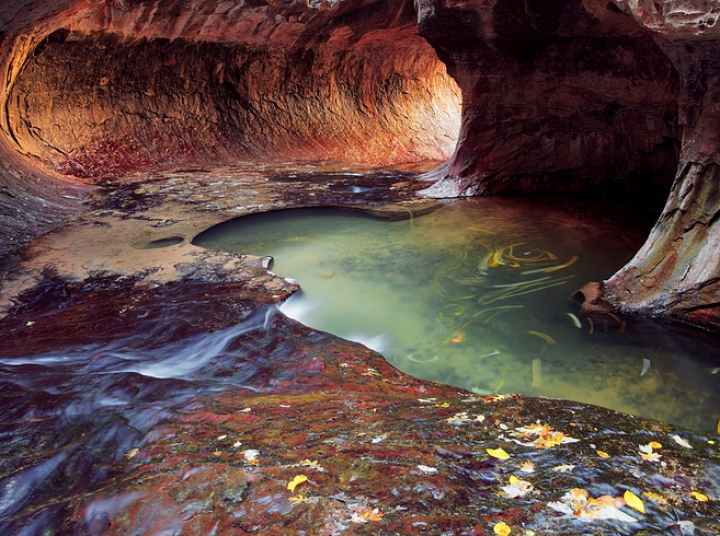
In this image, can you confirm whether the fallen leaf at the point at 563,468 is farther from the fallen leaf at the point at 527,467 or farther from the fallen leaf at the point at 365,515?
the fallen leaf at the point at 365,515

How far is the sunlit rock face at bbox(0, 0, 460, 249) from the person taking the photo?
27.7 ft

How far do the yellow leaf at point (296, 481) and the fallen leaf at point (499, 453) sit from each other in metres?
0.69

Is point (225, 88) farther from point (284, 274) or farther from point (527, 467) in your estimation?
point (527, 467)

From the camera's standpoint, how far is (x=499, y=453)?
2006mm

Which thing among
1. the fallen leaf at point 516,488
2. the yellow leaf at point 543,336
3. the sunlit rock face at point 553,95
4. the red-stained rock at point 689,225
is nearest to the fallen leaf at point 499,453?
the fallen leaf at point 516,488

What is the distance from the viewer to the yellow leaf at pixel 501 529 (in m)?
1.54

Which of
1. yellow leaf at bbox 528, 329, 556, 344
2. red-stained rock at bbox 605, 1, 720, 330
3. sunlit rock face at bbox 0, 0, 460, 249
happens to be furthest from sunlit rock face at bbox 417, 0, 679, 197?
yellow leaf at bbox 528, 329, 556, 344

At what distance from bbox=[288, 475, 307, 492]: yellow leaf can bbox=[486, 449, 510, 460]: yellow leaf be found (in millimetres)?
690

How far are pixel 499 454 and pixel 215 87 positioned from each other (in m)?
9.73

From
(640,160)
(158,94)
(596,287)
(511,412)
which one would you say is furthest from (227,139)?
(511,412)

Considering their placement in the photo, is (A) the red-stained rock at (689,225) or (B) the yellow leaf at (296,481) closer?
(B) the yellow leaf at (296,481)

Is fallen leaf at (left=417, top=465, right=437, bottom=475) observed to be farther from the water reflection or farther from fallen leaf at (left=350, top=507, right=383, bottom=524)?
the water reflection

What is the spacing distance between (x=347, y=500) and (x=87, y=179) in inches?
316

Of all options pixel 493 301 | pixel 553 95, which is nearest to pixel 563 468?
pixel 493 301
